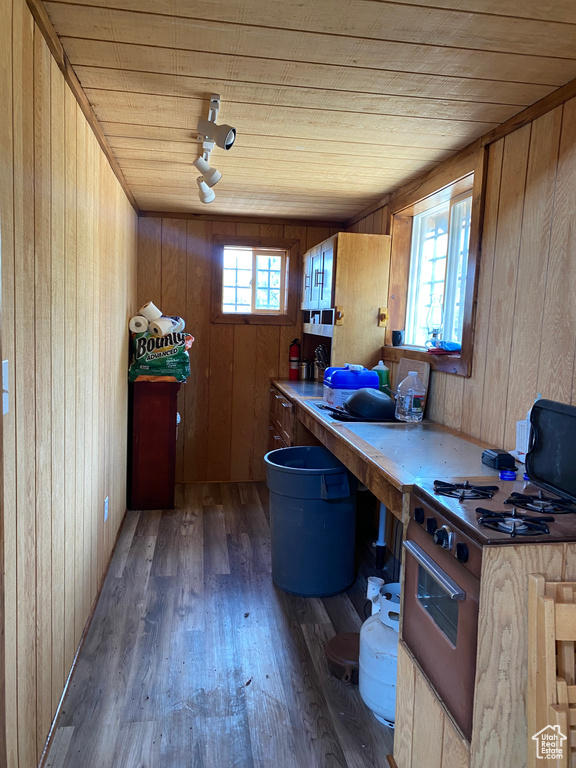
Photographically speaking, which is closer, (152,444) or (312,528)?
(312,528)

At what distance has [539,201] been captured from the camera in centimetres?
195

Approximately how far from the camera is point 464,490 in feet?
4.98

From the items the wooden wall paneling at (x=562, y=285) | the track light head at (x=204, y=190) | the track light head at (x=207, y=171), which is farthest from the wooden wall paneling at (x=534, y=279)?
the track light head at (x=204, y=190)

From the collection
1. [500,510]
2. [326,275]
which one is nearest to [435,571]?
[500,510]

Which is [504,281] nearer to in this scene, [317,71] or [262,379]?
[317,71]

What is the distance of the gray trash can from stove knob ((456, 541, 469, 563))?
4.23 ft

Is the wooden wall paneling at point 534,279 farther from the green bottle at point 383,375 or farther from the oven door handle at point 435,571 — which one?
the green bottle at point 383,375

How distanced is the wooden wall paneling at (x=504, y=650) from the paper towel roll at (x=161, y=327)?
3103 millimetres

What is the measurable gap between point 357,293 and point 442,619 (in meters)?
2.39

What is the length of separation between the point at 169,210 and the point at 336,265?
1.62 metres

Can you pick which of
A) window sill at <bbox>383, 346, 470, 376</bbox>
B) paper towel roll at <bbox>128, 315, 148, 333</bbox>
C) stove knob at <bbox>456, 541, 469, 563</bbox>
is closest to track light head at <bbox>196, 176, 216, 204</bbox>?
paper towel roll at <bbox>128, 315, 148, 333</bbox>

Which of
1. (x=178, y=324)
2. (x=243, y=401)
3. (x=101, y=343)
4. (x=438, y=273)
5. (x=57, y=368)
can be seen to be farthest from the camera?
(x=243, y=401)

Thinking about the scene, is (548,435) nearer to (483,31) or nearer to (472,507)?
(472,507)

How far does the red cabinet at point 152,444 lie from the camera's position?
391 centimetres
